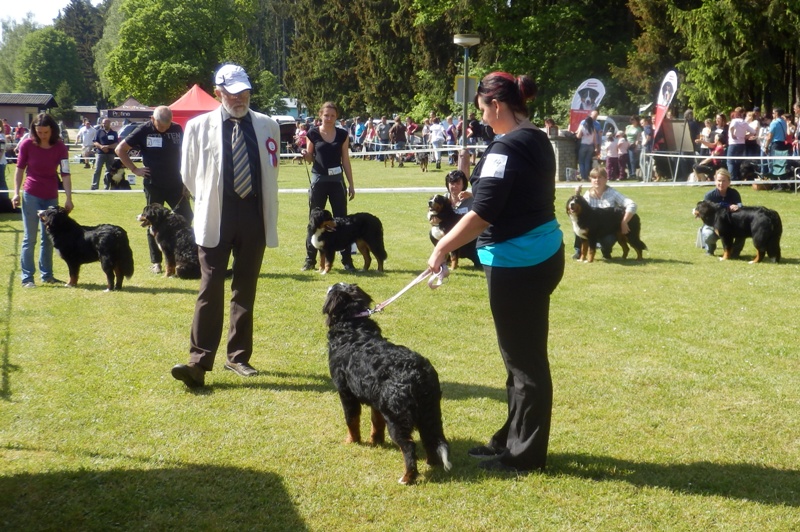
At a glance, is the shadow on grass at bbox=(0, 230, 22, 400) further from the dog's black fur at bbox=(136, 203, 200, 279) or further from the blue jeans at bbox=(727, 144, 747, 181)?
the blue jeans at bbox=(727, 144, 747, 181)

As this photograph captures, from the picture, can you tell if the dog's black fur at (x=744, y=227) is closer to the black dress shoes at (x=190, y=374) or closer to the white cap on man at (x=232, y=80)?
the white cap on man at (x=232, y=80)

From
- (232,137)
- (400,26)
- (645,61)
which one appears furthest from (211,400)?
(400,26)

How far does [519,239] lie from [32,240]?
6.82 metres

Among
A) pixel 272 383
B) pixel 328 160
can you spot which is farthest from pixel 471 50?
pixel 272 383

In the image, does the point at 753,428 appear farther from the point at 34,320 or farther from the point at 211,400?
the point at 34,320

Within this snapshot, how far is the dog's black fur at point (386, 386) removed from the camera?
12.9 feet

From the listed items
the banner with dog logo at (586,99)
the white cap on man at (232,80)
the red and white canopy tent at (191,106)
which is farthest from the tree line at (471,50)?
the white cap on man at (232,80)

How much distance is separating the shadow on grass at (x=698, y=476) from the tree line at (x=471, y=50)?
20630mm

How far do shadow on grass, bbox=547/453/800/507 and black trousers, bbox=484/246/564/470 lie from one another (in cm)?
23

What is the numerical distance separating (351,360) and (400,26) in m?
41.9

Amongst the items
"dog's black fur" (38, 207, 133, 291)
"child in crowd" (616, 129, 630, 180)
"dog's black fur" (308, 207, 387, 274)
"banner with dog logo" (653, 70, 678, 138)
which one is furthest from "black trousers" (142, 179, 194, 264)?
"child in crowd" (616, 129, 630, 180)

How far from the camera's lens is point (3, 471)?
13.5 ft

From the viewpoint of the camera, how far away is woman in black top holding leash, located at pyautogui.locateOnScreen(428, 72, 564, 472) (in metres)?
3.74

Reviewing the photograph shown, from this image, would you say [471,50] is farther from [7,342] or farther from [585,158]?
[7,342]
